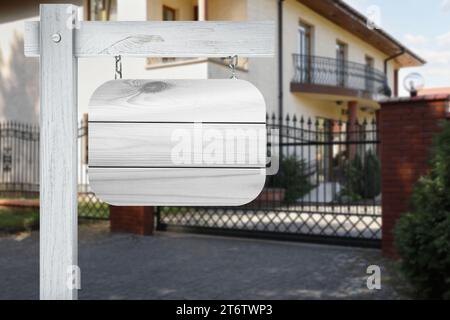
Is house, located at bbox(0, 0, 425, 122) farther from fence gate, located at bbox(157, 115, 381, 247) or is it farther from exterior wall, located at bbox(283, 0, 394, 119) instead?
fence gate, located at bbox(157, 115, 381, 247)

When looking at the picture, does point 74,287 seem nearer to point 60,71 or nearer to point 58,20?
point 60,71

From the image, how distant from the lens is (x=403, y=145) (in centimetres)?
627

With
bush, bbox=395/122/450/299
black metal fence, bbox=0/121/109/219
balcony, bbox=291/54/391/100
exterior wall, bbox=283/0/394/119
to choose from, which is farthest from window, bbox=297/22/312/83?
bush, bbox=395/122/450/299

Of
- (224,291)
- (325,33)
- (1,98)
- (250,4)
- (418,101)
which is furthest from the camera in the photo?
(325,33)

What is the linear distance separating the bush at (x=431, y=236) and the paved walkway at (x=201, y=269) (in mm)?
429

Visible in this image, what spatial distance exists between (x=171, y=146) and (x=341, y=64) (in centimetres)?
1822

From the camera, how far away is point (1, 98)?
15.6 m

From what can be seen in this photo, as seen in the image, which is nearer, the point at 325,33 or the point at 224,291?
the point at 224,291

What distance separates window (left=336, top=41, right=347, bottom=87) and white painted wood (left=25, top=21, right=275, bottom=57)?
16.3 meters

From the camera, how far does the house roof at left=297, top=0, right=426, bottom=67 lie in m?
16.0

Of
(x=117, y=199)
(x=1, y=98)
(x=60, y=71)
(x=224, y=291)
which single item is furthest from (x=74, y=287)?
(x=1, y=98)

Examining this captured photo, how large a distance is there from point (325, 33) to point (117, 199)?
17.3 metres

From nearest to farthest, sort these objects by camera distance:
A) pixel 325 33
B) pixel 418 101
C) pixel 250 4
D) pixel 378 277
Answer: pixel 378 277 → pixel 418 101 → pixel 250 4 → pixel 325 33

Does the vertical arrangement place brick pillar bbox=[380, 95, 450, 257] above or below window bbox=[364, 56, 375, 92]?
below
